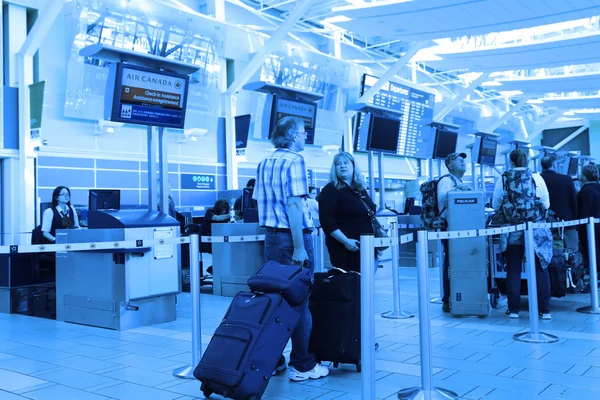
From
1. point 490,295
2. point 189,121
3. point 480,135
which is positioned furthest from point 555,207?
point 189,121

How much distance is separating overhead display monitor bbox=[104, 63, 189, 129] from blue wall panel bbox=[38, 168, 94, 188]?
746 cm

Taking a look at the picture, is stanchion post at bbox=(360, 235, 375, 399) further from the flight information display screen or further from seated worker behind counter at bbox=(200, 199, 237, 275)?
the flight information display screen

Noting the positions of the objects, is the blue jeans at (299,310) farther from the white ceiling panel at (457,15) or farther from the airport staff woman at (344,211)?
the white ceiling panel at (457,15)

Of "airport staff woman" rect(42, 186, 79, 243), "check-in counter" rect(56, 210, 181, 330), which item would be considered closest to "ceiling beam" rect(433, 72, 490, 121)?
"airport staff woman" rect(42, 186, 79, 243)

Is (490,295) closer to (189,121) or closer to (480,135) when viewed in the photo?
(480,135)

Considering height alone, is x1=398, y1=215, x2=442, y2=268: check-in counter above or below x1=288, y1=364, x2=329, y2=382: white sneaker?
above

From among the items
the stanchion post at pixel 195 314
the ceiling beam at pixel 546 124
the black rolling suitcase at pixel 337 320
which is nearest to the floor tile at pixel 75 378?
the stanchion post at pixel 195 314

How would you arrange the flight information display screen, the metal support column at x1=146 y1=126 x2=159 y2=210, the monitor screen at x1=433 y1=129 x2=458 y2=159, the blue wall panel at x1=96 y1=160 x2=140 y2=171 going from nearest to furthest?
the metal support column at x1=146 y1=126 x2=159 y2=210
the monitor screen at x1=433 y1=129 x2=458 y2=159
the blue wall panel at x1=96 y1=160 x2=140 y2=171
the flight information display screen

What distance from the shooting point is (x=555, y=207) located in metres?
6.40

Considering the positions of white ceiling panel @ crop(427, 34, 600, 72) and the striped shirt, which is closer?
the striped shirt

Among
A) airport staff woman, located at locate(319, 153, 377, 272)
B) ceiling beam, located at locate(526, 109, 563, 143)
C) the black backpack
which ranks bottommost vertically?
the black backpack

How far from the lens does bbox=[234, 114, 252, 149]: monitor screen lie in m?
14.8

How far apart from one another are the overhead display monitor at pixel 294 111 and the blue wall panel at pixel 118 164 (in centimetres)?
659

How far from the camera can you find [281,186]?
3.67 metres
